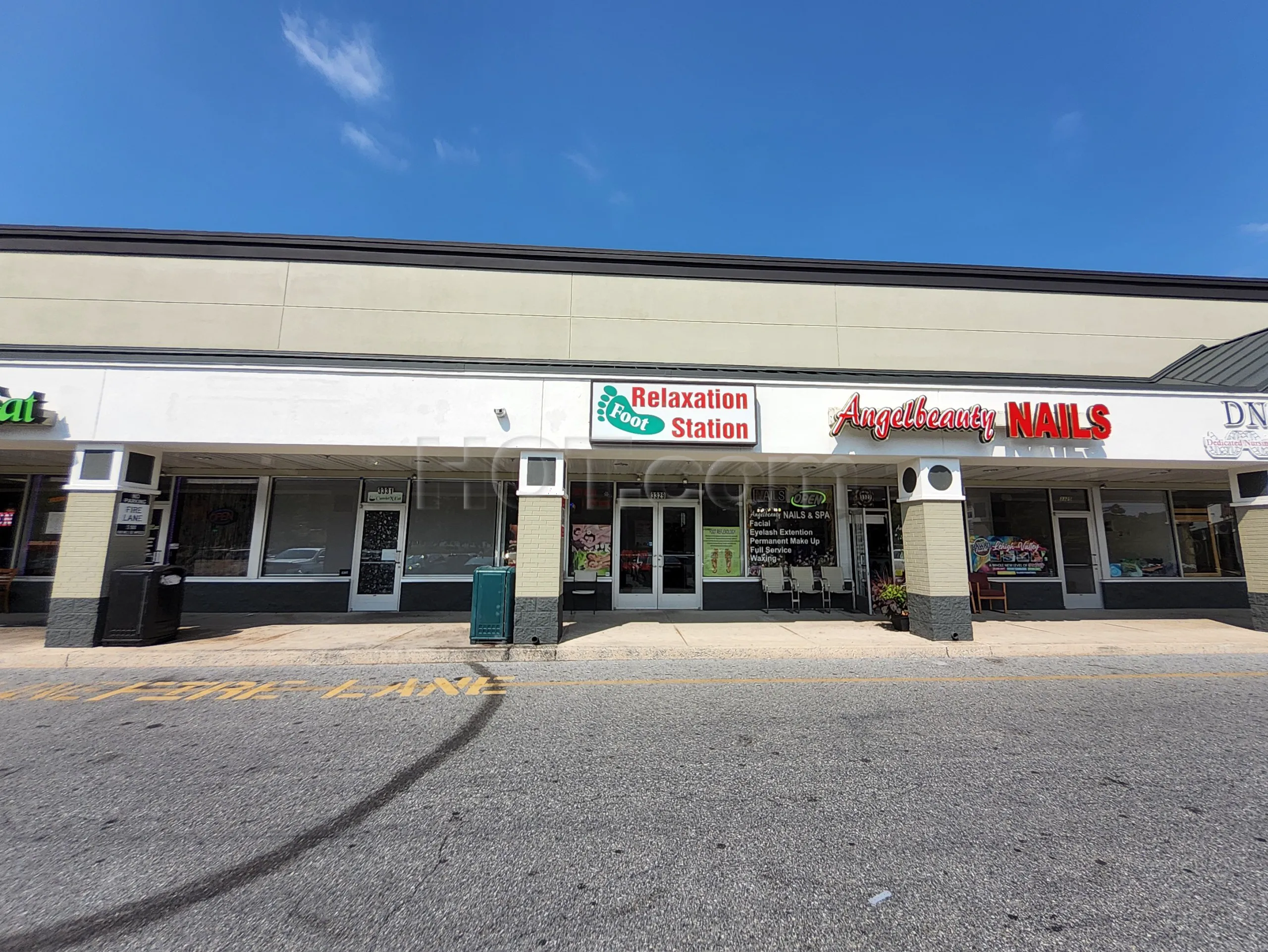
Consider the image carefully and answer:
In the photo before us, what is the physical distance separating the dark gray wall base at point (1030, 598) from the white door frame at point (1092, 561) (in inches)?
10.1

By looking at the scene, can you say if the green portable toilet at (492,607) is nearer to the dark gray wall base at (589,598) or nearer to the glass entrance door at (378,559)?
the dark gray wall base at (589,598)

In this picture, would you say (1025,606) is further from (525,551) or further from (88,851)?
(88,851)

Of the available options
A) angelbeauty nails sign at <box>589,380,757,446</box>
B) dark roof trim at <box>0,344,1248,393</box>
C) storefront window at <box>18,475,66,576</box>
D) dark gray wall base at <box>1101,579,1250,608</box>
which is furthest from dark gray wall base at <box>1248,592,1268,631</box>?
storefront window at <box>18,475,66,576</box>

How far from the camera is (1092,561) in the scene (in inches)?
535

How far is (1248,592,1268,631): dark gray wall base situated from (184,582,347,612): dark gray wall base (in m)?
18.1

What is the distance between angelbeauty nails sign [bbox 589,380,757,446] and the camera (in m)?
9.16

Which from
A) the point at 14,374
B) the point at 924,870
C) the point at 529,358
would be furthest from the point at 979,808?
the point at 14,374

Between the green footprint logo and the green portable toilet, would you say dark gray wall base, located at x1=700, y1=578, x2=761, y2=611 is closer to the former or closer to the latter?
the green footprint logo

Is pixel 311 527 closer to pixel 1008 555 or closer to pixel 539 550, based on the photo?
pixel 539 550

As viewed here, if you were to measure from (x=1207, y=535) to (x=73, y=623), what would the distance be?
24126 mm

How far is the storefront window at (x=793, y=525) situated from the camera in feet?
43.6

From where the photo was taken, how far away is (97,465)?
8.91m

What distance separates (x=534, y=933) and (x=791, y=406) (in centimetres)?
841

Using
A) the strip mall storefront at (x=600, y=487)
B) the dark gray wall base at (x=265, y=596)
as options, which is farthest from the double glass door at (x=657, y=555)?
the dark gray wall base at (x=265, y=596)
